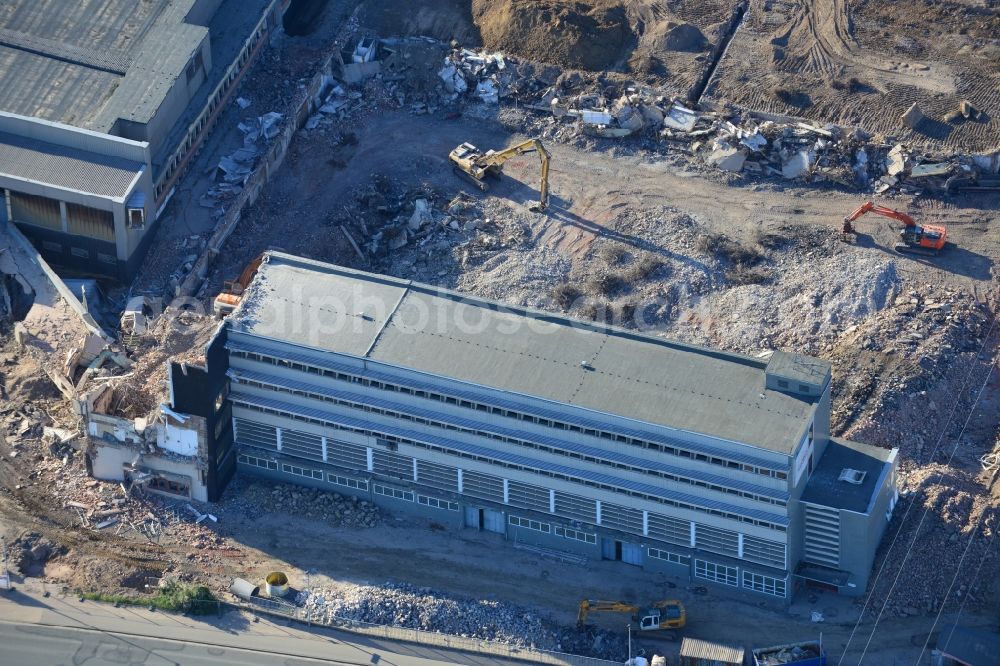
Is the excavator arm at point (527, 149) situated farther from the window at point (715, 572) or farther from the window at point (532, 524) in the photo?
the window at point (715, 572)

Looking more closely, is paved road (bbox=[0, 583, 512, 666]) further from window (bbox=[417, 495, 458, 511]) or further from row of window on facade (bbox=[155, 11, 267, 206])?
row of window on facade (bbox=[155, 11, 267, 206])

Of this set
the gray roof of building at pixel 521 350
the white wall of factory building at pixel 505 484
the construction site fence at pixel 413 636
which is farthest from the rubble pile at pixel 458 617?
the gray roof of building at pixel 521 350

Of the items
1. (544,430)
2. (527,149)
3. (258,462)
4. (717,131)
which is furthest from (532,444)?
(717,131)

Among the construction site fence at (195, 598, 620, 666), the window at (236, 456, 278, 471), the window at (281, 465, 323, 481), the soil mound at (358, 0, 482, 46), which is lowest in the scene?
the construction site fence at (195, 598, 620, 666)

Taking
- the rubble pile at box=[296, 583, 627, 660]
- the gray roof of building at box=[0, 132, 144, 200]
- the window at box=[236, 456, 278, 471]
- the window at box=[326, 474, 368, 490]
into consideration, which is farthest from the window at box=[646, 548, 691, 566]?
the gray roof of building at box=[0, 132, 144, 200]

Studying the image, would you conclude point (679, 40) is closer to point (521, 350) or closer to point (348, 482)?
point (521, 350)
